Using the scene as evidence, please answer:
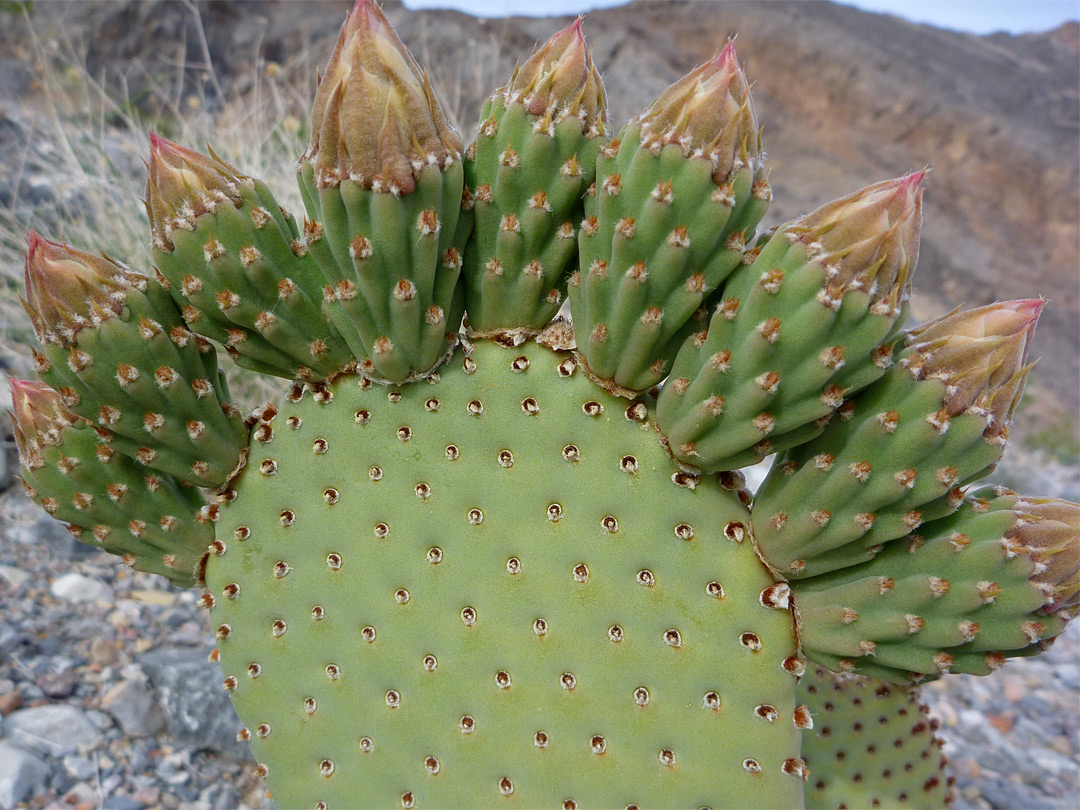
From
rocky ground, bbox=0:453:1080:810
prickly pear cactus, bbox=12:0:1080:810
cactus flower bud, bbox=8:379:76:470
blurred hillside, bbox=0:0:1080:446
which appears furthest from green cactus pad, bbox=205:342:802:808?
blurred hillside, bbox=0:0:1080:446

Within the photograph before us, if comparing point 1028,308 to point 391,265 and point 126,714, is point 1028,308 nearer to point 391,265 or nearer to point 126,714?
point 391,265

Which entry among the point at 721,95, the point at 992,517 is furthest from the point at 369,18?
the point at 992,517

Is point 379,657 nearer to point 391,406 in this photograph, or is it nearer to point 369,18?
point 391,406

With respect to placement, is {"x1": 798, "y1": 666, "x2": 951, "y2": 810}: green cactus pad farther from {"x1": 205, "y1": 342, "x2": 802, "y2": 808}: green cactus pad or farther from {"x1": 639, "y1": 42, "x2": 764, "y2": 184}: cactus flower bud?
{"x1": 639, "y1": 42, "x2": 764, "y2": 184}: cactus flower bud

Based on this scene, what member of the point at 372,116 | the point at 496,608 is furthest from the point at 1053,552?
the point at 372,116

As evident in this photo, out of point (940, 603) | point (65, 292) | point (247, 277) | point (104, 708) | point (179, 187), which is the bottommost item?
point (104, 708)

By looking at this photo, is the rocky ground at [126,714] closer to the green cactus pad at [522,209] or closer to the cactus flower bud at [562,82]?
the green cactus pad at [522,209]
